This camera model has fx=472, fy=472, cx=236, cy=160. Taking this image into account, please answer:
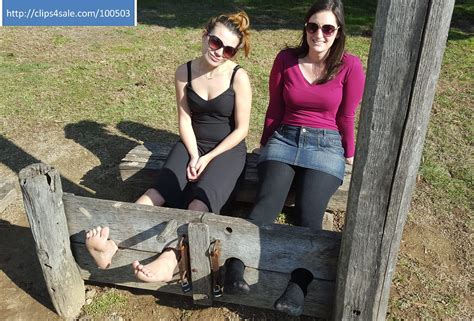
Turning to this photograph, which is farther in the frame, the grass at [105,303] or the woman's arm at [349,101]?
the woman's arm at [349,101]

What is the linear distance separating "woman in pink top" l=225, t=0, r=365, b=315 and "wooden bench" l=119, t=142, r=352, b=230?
0.68ft

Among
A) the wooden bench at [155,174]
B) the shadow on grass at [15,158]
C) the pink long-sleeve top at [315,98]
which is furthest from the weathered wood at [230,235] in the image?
the shadow on grass at [15,158]

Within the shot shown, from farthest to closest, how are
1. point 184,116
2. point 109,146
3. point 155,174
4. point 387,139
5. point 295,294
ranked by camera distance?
point 109,146 → point 155,174 → point 184,116 → point 295,294 → point 387,139

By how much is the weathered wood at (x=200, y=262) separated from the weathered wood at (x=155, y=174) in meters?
0.76

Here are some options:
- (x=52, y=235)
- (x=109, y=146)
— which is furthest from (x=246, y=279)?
(x=109, y=146)

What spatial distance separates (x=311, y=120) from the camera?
9.73 ft

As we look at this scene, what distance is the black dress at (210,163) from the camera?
112 inches

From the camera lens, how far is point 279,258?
2.31 meters

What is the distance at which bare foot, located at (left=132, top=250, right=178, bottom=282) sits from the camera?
2273mm

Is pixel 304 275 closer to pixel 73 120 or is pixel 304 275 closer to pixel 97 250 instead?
pixel 97 250

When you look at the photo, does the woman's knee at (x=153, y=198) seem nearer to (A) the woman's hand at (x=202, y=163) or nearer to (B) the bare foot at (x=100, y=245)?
(A) the woman's hand at (x=202, y=163)

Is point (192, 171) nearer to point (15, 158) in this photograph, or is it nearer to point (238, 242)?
point (238, 242)

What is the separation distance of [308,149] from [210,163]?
62cm

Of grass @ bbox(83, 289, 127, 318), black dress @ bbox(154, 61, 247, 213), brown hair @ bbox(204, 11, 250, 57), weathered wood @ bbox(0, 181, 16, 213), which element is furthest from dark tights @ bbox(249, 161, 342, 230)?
weathered wood @ bbox(0, 181, 16, 213)
